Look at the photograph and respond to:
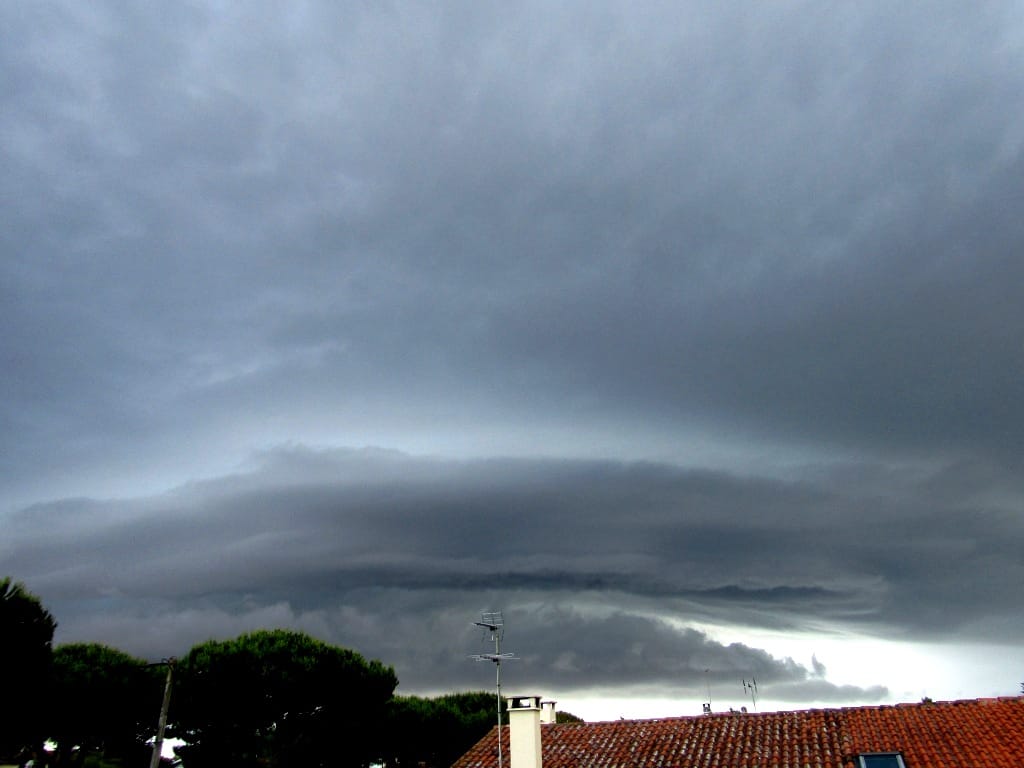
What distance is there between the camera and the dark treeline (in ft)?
173

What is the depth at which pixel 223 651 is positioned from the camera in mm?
56031

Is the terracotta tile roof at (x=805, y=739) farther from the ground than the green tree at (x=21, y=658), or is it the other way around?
the green tree at (x=21, y=658)

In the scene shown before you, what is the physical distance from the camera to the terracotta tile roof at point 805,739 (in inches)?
1148

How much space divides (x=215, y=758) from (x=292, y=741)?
5037 mm

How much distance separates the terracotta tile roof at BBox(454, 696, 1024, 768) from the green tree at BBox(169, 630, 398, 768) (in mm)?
24390

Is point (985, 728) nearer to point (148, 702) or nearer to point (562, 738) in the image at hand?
point (562, 738)

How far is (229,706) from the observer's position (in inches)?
2146

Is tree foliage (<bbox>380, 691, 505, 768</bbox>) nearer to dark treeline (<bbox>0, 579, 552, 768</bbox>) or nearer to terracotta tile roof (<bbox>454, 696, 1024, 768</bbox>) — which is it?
dark treeline (<bbox>0, 579, 552, 768</bbox>)

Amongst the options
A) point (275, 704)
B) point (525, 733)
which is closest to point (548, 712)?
point (525, 733)

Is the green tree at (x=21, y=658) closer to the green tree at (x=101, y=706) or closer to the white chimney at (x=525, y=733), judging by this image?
the green tree at (x=101, y=706)

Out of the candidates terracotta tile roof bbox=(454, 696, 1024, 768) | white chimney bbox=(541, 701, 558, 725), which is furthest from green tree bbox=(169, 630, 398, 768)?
terracotta tile roof bbox=(454, 696, 1024, 768)

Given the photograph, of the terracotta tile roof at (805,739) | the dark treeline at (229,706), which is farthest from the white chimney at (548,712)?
the dark treeline at (229,706)

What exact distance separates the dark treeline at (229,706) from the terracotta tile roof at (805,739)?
24.9m

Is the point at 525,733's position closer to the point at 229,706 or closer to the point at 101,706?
the point at 229,706
